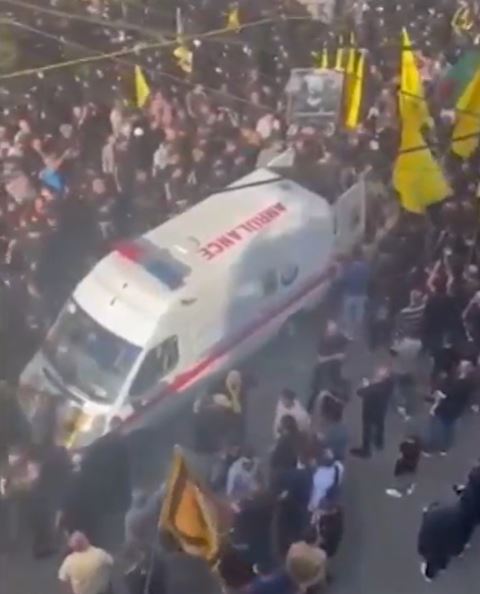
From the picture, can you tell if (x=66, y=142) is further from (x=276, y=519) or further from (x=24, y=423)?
(x=276, y=519)

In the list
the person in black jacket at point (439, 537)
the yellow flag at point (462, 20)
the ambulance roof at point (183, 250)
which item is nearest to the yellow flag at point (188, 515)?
the ambulance roof at point (183, 250)

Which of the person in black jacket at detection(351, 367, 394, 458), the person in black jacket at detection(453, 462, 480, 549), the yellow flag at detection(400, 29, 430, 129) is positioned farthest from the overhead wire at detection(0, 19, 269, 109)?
the person in black jacket at detection(453, 462, 480, 549)

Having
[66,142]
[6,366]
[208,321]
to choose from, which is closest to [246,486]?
[208,321]

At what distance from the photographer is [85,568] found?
196 centimetres

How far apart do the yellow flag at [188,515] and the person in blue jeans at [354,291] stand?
0.41 meters

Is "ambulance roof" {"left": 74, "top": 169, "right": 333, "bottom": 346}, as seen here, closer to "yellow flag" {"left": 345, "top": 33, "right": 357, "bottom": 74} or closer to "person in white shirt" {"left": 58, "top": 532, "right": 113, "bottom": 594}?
"yellow flag" {"left": 345, "top": 33, "right": 357, "bottom": 74}

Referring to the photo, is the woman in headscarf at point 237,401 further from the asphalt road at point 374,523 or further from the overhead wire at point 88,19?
the overhead wire at point 88,19

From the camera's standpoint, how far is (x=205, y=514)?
6.53 feet

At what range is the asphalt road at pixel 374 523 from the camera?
6.53 feet

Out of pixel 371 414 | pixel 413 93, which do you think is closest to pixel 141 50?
pixel 413 93

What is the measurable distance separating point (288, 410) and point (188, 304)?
0.29 metres

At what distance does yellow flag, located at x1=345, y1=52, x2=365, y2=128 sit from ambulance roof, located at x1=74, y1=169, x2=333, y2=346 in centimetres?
16

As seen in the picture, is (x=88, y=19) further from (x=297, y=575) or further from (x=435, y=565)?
(x=435, y=565)

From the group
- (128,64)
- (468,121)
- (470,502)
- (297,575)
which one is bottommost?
(297,575)
